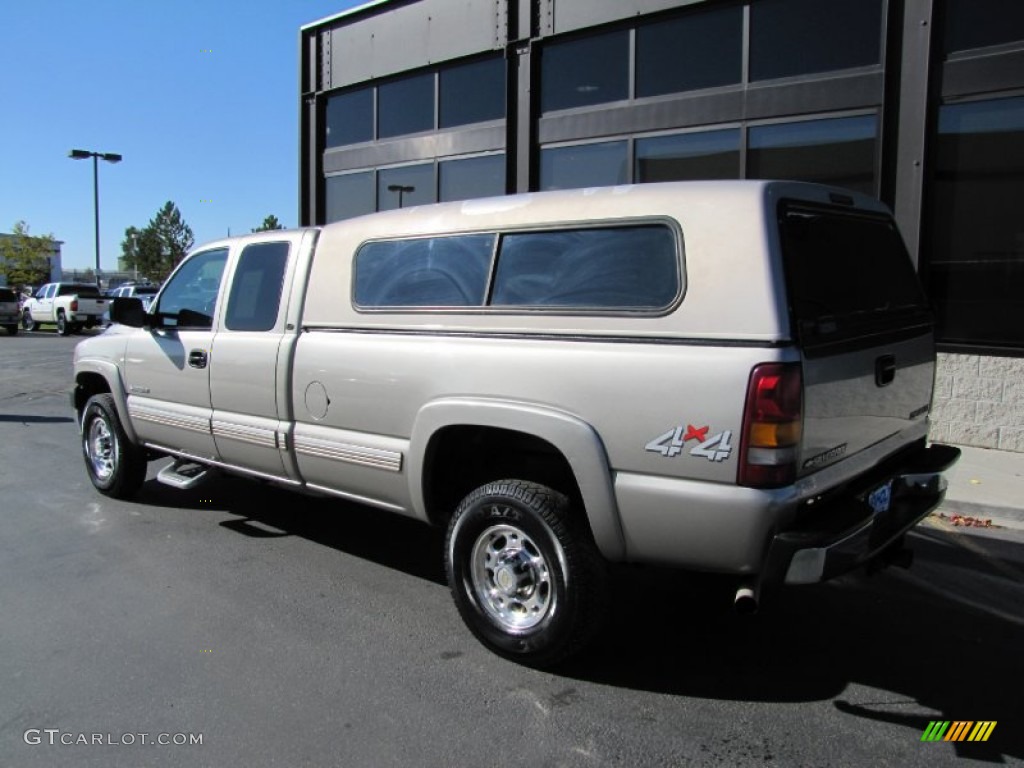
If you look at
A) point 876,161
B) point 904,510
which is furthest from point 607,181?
point 904,510

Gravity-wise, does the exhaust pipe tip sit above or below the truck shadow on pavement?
above

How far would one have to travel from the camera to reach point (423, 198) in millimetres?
12578

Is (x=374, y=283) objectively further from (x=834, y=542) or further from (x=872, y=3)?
(x=872, y=3)

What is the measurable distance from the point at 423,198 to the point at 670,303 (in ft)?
33.0

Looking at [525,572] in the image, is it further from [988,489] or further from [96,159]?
[96,159]

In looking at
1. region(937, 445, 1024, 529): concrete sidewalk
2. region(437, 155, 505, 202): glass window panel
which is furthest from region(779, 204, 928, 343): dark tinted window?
region(437, 155, 505, 202): glass window panel

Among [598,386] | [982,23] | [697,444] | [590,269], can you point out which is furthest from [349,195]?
[697,444]

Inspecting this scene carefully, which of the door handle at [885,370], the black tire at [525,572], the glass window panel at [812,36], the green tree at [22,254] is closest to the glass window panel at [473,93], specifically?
the glass window panel at [812,36]

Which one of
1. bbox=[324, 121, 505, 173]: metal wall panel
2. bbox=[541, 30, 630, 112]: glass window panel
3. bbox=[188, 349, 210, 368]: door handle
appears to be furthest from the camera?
bbox=[324, 121, 505, 173]: metal wall panel

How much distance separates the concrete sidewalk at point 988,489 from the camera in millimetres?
5766

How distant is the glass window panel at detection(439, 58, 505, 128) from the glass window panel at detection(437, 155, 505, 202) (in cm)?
61

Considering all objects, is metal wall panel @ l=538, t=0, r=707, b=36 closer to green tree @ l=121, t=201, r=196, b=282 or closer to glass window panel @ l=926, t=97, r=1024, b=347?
glass window panel @ l=926, t=97, r=1024, b=347

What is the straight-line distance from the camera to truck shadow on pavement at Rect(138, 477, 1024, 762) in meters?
3.22

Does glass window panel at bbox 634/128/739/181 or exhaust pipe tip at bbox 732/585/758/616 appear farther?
glass window panel at bbox 634/128/739/181
